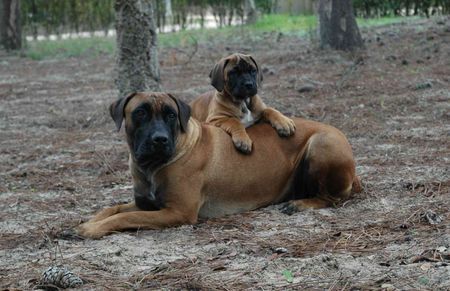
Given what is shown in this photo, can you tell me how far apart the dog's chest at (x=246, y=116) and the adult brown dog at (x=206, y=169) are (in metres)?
0.44

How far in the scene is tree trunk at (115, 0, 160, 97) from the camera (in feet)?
38.1

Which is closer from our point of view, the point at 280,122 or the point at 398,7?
the point at 280,122

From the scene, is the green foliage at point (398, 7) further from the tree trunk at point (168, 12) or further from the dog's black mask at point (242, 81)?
the dog's black mask at point (242, 81)

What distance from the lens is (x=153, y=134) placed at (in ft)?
20.6

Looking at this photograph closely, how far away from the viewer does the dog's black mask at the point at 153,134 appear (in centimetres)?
627

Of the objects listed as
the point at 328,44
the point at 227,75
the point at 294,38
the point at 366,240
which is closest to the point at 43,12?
the point at 294,38

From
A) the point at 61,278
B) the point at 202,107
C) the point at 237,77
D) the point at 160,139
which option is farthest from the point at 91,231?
the point at 202,107

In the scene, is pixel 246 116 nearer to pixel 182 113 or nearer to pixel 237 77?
pixel 237 77

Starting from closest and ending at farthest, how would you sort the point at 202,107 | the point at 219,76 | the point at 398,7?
the point at 219,76 → the point at 202,107 → the point at 398,7

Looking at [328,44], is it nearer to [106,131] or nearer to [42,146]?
[106,131]

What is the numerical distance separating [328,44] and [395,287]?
13.6 meters

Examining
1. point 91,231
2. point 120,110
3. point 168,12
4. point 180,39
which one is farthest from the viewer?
point 168,12

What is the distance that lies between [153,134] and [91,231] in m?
0.88

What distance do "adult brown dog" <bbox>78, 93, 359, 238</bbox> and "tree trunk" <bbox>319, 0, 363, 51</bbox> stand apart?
1044 cm
